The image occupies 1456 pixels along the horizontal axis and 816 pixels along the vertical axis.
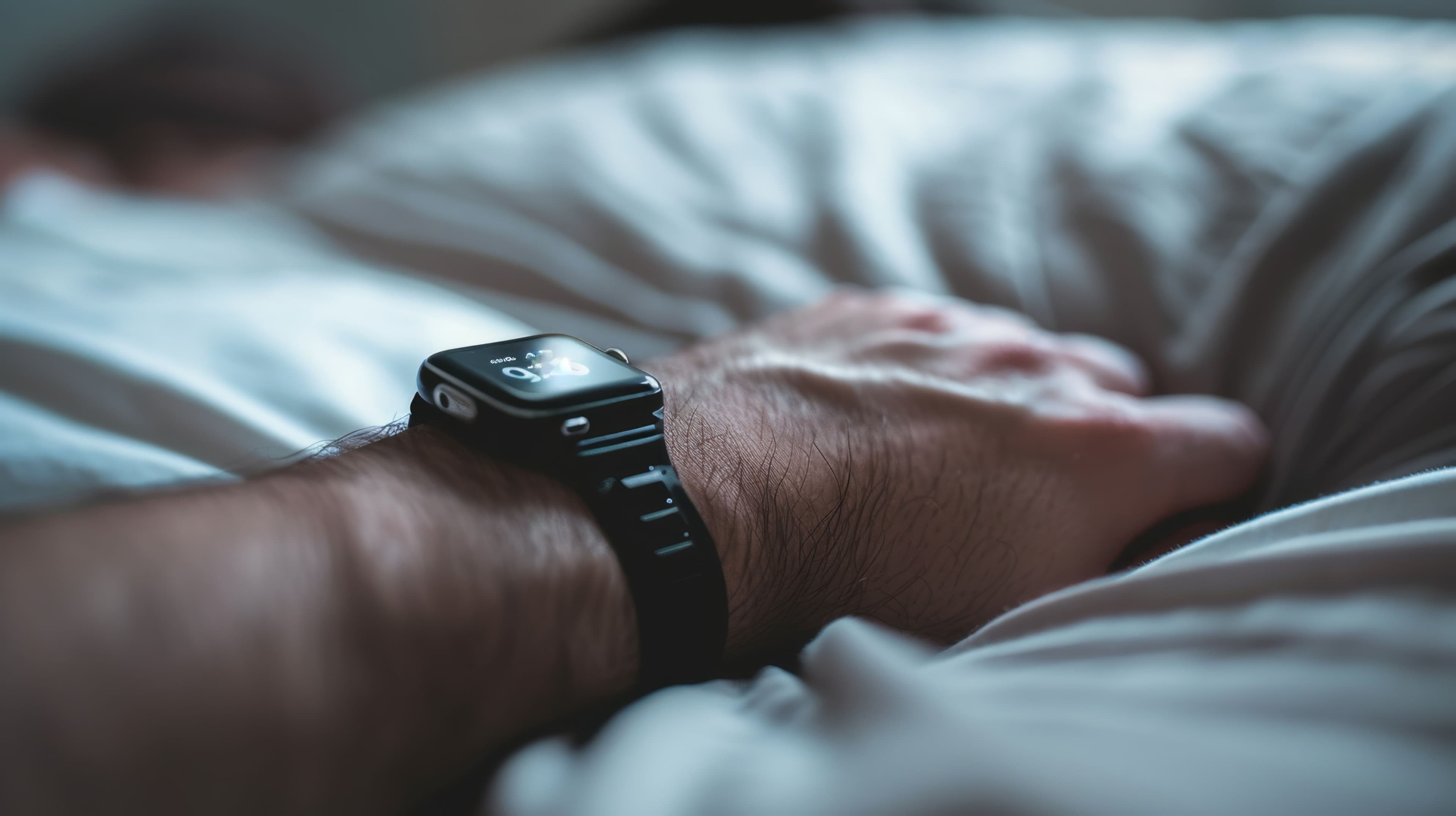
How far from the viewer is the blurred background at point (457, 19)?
157 cm

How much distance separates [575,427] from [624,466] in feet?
0.10

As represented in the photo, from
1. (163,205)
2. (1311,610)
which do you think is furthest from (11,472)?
(163,205)

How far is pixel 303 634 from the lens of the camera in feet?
1.09

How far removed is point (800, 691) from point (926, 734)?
0.34 ft

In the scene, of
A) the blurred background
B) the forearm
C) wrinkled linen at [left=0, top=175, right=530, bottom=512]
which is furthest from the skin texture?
the blurred background

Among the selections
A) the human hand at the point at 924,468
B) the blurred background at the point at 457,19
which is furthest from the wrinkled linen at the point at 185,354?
the blurred background at the point at 457,19

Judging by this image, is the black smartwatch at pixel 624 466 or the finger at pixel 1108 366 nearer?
the black smartwatch at pixel 624 466

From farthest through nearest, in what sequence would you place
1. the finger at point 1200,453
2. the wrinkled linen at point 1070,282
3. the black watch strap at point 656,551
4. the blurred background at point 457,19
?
1. the blurred background at point 457,19
2. the finger at point 1200,453
3. the black watch strap at point 656,551
4. the wrinkled linen at point 1070,282

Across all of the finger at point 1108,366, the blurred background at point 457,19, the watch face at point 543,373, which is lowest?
the finger at point 1108,366

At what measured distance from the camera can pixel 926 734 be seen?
0.93ft

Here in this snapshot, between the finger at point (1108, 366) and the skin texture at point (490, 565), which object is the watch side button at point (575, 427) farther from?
the finger at point (1108, 366)

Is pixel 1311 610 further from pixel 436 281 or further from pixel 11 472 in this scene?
pixel 436 281

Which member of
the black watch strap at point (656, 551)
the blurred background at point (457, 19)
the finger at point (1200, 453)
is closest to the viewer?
the black watch strap at point (656, 551)

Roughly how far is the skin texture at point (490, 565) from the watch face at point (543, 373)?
→ 4 centimetres
